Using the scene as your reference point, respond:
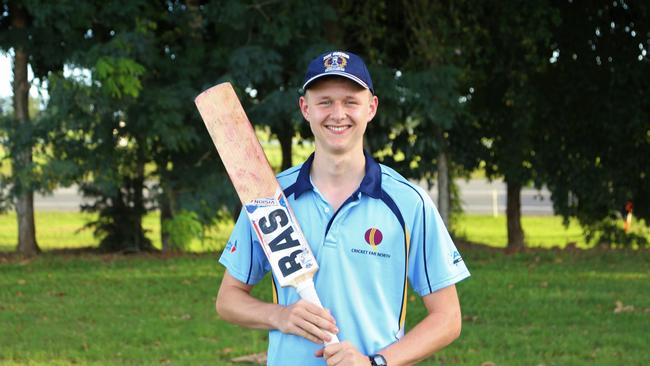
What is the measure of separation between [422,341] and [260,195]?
0.61 m

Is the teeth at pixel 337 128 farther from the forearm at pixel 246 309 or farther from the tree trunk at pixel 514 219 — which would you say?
the tree trunk at pixel 514 219

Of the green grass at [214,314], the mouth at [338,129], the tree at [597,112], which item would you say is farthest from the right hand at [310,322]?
the tree at [597,112]

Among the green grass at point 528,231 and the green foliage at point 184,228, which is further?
the green grass at point 528,231

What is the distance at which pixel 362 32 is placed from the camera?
43.6 feet

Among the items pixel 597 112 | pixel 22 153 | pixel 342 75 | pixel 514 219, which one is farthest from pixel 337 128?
pixel 514 219

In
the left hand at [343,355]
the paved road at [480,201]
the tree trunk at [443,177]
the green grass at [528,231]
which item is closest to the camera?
the left hand at [343,355]

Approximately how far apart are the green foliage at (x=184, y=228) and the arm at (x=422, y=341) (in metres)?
9.47

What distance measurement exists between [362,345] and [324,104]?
66cm

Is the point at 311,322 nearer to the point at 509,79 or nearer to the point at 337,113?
the point at 337,113

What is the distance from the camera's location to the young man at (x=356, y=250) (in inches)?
113

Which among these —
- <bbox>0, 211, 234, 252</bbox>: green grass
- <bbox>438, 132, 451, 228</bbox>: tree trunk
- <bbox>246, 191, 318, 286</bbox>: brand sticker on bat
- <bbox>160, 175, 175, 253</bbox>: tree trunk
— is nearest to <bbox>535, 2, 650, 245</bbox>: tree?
<bbox>438, 132, 451, 228</bbox>: tree trunk

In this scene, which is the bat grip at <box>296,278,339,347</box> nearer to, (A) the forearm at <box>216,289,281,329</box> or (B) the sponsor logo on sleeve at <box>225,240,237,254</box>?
(A) the forearm at <box>216,289,281,329</box>

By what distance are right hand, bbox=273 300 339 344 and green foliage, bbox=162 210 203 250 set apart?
9545mm

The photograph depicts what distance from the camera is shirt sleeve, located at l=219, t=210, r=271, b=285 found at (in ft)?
10.1
